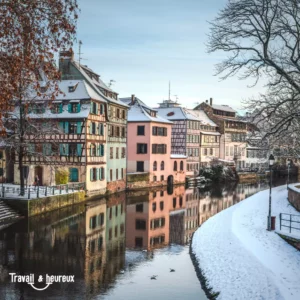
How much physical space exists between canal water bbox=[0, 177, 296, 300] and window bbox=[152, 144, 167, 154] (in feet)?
63.5

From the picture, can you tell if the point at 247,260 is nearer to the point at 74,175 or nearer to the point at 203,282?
the point at 203,282

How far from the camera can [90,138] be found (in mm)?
43375

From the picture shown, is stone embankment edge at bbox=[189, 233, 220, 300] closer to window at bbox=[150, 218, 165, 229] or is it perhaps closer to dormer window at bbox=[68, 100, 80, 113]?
window at bbox=[150, 218, 165, 229]

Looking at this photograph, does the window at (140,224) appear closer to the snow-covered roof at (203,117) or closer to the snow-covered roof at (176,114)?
the snow-covered roof at (176,114)

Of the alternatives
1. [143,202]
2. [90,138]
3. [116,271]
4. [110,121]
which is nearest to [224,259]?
[116,271]

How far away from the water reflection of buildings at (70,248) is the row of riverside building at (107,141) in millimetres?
5628

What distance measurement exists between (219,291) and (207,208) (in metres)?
24.2

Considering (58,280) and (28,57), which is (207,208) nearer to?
(58,280)

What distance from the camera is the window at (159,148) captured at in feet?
192

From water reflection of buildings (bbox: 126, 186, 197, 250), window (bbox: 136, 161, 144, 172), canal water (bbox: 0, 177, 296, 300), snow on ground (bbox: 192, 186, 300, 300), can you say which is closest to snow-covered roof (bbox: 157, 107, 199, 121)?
window (bbox: 136, 161, 144, 172)

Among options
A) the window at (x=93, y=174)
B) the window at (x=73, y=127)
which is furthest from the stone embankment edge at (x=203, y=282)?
the window at (x=73, y=127)

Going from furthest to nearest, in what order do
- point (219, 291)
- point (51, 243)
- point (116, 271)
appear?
point (51, 243) → point (116, 271) → point (219, 291)

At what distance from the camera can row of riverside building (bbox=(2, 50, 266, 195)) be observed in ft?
139

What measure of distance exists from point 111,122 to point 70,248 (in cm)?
2784
